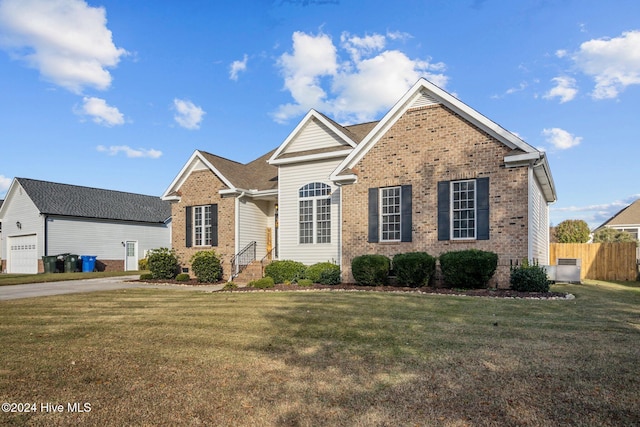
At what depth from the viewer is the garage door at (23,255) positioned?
28297 mm

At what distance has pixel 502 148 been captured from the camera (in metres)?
13.2

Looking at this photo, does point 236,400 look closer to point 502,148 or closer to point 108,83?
point 502,148

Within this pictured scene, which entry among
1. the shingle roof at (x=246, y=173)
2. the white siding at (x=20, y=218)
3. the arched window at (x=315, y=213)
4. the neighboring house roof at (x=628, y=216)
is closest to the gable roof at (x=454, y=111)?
the arched window at (x=315, y=213)

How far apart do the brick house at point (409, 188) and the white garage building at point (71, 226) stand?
51.3 ft

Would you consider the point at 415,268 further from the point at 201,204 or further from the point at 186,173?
the point at 186,173

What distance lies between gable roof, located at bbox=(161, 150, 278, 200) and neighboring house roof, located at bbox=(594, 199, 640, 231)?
1323 inches

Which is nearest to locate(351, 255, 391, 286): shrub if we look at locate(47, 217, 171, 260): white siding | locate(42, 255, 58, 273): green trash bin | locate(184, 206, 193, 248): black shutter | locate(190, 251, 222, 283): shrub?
locate(190, 251, 222, 283): shrub

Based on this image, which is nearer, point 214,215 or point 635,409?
point 635,409

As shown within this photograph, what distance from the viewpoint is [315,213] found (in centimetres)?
1745

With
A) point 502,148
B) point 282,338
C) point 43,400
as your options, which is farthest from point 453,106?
point 43,400

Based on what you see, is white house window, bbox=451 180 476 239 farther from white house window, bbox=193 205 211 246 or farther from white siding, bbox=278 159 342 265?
white house window, bbox=193 205 211 246

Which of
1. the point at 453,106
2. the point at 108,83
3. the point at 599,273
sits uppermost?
the point at 108,83

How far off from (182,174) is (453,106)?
13.7 meters

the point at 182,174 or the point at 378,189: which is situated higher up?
the point at 182,174
